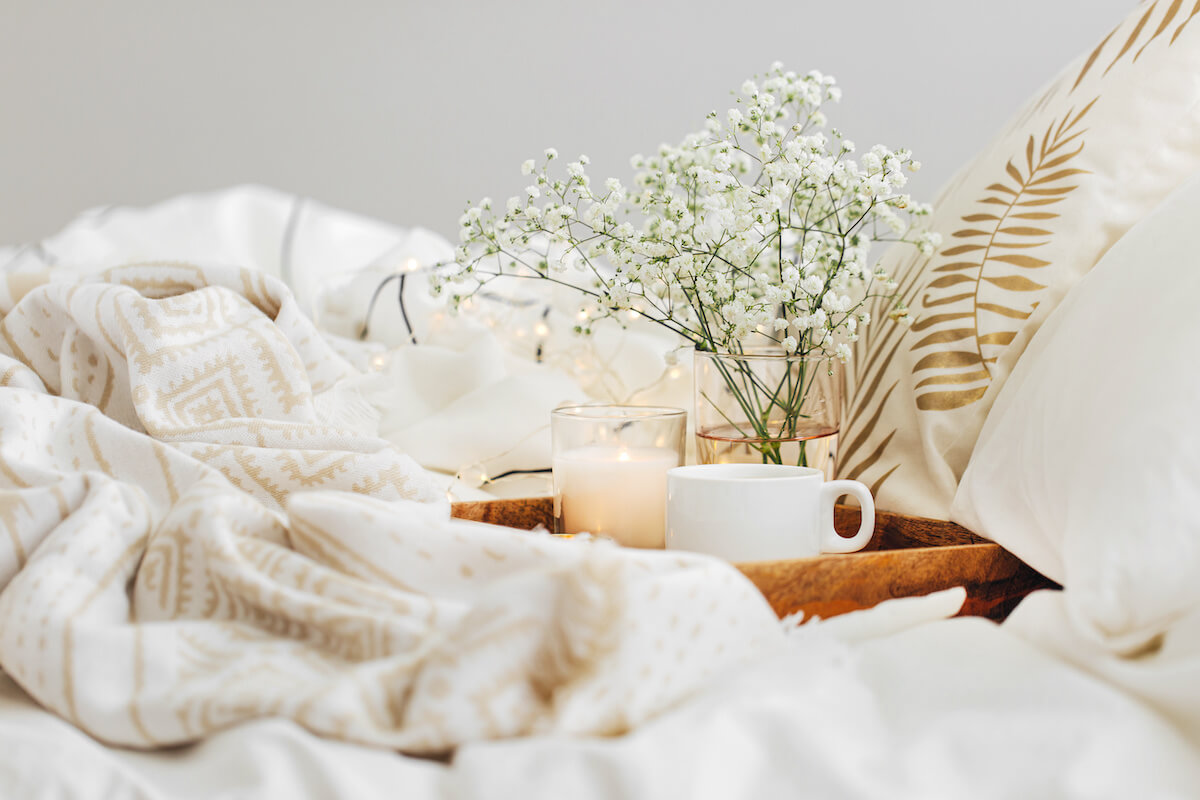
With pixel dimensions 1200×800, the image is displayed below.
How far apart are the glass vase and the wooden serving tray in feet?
0.22

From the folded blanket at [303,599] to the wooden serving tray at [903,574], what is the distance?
0.22 ft

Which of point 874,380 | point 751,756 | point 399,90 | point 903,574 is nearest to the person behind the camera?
point 751,756

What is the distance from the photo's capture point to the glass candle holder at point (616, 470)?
0.66 m

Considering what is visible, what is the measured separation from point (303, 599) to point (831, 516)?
36cm

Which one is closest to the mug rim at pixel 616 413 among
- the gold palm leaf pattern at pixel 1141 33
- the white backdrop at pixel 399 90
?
the gold palm leaf pattern at pixel 1141 33

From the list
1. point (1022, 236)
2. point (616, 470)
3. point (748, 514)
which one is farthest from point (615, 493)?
point (1022, 236)

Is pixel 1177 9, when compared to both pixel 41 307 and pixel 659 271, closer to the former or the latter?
pixel 659 271

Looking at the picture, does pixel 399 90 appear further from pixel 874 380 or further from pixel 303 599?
pixel 303 599

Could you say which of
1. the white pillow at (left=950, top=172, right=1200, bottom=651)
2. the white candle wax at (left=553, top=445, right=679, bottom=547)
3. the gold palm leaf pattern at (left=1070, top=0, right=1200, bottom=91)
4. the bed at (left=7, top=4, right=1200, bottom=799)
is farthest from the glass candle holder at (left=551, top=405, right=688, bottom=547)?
the gold palm leaf pattern at (left=1070, top=0, right=1200, bottom=91)

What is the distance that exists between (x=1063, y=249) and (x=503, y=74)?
1.25m

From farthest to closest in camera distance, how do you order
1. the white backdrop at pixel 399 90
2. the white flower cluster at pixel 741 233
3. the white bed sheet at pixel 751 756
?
the white backdrop at pixel 399 90
the white flower cluster at pixel 741 233
the white bed sheet at pixel 751 756

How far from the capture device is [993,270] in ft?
2.31

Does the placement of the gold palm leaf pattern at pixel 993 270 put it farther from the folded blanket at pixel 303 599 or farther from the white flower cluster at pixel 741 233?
the folded blanket at pixel 303 599

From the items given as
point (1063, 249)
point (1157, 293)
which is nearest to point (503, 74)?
point (1063, 249)
